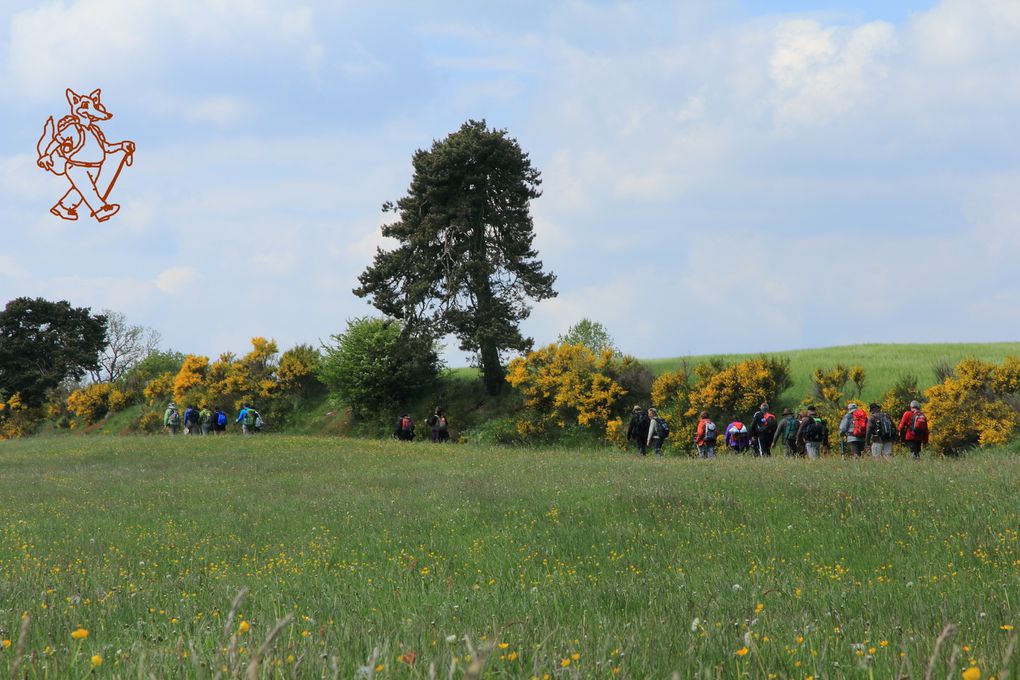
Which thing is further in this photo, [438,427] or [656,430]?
[438,427]

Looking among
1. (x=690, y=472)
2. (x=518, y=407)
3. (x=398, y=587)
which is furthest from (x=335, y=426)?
(x=398, y=587)

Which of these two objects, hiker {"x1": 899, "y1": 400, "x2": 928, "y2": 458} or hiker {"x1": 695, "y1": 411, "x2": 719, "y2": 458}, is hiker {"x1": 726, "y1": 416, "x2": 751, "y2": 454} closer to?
hiker {"x1": 695, "y1": 411, "x2": 719, "y2": 458}

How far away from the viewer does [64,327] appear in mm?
77562

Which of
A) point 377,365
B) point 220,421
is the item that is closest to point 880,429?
point 377,365

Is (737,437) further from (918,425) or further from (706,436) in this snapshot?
(918,425)

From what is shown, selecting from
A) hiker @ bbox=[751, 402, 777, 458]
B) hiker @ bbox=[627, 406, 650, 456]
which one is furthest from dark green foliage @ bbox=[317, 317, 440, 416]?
hiker @ bbox=[751, 402, 777, 458]

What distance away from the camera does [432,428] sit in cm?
4200

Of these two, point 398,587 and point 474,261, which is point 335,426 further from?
point 398,587

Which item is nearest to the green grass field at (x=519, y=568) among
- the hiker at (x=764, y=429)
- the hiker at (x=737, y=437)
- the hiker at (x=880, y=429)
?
the hiker at (x=880, y=429)

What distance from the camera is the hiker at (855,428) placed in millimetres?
27250

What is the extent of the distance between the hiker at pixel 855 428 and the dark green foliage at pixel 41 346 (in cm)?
6682

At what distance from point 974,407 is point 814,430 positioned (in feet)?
20.2

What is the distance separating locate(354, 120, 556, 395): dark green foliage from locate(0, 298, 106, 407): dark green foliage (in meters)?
41.4

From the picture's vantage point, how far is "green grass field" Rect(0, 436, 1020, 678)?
4.65 m
